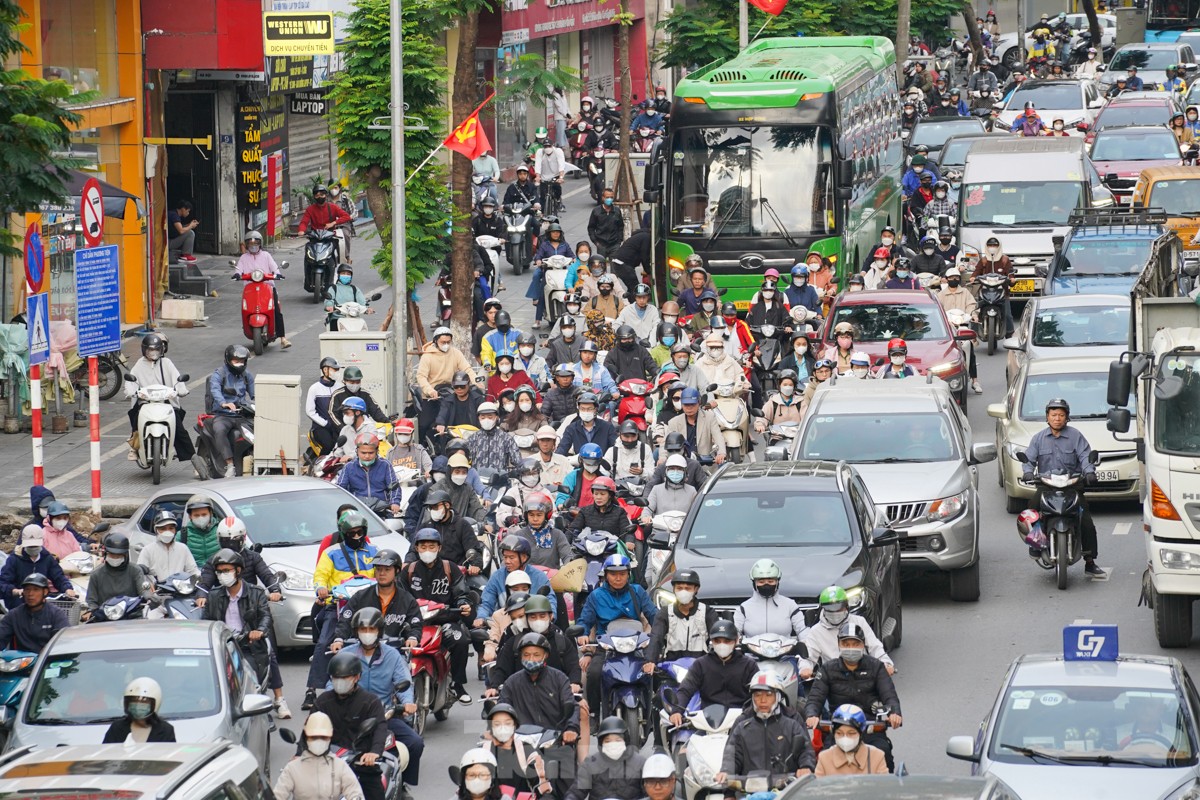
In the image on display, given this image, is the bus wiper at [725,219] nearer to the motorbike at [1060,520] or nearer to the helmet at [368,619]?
the motorbike at [1060,520]

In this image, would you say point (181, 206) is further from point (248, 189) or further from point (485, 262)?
point (485, 262)

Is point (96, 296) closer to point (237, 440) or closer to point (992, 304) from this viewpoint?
point (237, 440)

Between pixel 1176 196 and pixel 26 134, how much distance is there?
66.3 ft

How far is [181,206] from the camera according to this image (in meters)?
35.2

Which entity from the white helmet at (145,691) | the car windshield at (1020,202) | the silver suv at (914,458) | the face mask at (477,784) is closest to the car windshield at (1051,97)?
the car windshield at (1020,202)

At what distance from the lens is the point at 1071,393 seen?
70.5 ft

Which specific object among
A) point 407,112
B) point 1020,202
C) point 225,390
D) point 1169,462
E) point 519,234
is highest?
point 407,112

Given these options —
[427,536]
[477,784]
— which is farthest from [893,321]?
[477,784]

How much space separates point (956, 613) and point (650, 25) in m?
48.4

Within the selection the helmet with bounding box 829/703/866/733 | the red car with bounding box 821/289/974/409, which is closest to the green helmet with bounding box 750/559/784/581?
the helmet with bounding box 829/703/866/733

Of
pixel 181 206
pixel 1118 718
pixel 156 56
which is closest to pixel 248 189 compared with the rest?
pixel 181 206

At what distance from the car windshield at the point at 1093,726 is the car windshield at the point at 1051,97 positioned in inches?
1512

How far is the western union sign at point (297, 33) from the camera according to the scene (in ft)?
98.4

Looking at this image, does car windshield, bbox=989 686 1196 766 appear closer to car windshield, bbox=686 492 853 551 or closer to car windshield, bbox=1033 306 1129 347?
car windshield, bbox=686 492 853 551
